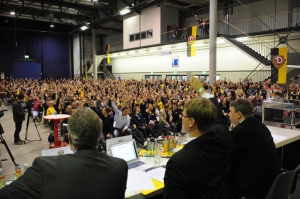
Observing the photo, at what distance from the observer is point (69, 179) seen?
1123 millimetres

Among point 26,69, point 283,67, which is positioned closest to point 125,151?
point 283,67

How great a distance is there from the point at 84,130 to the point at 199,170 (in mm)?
700

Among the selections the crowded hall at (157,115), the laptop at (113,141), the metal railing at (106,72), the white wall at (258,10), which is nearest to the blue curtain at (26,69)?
the crowded hall at (157,115)

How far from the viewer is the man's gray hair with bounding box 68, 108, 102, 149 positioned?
1.28 meters

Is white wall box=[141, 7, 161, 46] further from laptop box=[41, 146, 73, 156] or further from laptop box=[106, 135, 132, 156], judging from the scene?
laptop box=[41, 146, 73, 156]

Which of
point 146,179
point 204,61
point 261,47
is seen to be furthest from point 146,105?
point 204,61

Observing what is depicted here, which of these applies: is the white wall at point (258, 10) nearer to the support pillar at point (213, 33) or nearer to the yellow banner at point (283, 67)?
the yellow banner at point (283, 67)

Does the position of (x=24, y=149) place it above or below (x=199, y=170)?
below

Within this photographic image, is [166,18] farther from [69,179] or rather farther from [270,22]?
[69,179]

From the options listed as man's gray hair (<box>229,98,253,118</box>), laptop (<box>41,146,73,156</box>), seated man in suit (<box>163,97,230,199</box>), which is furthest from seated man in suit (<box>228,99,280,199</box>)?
laptop (<box>41,146,73,156</box>)

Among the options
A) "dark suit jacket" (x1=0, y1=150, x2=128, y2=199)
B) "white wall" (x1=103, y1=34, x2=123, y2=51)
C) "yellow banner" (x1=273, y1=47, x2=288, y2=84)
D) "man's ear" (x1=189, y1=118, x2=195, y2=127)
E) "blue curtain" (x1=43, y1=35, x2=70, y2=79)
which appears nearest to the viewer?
"dark suit jacket" (x1=0, y1=150, x2=128, y2=199)

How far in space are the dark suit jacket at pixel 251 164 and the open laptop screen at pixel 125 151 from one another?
47.6 inches

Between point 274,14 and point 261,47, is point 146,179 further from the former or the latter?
point 274,14

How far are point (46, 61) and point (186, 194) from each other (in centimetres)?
2803
